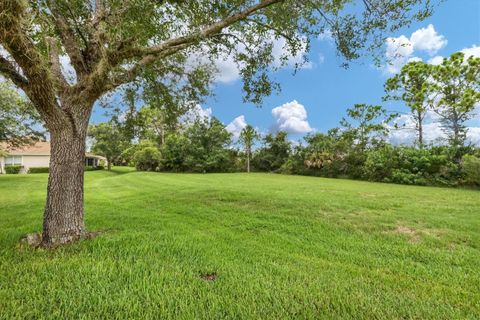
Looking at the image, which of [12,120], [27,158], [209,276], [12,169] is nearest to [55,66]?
[209,276]

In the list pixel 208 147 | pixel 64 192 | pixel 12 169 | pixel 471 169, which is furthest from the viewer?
pixel 12 169

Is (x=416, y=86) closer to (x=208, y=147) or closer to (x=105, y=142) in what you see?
(x=208, y=147)

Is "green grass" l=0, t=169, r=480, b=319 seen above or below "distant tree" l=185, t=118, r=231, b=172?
below

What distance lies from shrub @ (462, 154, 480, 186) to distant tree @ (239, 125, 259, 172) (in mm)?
20034

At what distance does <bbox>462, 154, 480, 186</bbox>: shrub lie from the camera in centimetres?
1462

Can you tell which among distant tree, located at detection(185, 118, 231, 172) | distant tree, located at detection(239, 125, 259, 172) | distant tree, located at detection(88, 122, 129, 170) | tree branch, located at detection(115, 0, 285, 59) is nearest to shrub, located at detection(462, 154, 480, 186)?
tree branch, located at detection(115, 0, 285, 59)

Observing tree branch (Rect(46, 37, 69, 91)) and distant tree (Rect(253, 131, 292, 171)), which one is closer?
tree branch (Rect(46, 37, 69, 91))

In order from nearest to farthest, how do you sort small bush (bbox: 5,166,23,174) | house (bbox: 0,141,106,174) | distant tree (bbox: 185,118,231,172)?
distant tree (bbox: 185,118,231,172) → small bush (bbox: 5,166,23,174) → house (bbox: 0,141,106,174)

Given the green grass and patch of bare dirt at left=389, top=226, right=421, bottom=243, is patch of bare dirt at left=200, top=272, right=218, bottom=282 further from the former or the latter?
patch of bare dirt at left=389, top=226, right=421, bottom=243

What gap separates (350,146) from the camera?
2477 centimetres

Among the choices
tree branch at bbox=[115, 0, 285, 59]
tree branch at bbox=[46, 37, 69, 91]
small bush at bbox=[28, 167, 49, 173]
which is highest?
tree branch at bbox=[115, 0, 285, 59]

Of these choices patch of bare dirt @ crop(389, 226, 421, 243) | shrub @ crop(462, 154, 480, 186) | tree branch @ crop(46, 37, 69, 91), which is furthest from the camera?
shrub @ crop(462, 154, 480, 186)

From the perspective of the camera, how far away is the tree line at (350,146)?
16.8 metres

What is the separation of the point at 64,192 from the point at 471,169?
65.1 ft
